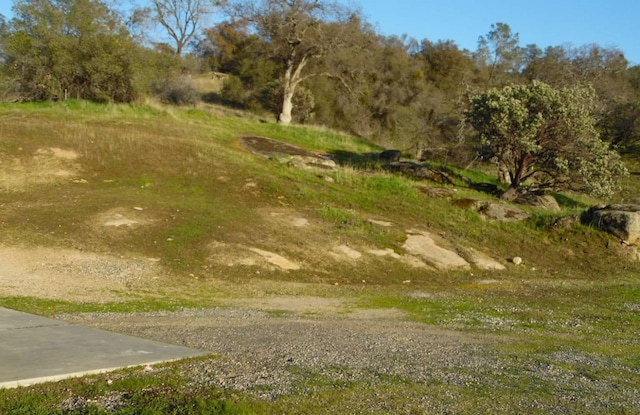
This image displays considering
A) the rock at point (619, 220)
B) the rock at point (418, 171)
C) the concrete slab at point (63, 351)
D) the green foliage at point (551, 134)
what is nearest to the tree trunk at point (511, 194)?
the green foliage at point (551, 134)

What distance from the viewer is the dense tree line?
35719 millimetres

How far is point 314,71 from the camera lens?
4819 cm

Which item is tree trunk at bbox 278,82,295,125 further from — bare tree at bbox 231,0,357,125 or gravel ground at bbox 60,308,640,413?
gravel ground at bbox 60,308,640,413

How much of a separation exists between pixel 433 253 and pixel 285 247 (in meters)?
4.68

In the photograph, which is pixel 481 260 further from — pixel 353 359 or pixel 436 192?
pixel 353 359

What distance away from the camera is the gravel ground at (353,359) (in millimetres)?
6395

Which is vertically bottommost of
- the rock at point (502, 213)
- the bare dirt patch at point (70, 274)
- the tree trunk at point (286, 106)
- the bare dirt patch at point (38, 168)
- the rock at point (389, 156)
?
the bare dirt patch at point (70, 274)

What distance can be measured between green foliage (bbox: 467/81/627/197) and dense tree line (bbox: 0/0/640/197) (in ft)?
1.85

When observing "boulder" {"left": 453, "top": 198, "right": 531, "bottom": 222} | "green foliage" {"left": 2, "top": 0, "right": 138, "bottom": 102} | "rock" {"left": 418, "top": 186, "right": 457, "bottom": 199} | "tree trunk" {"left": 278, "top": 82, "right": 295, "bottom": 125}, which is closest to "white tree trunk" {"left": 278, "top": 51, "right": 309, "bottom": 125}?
"tree trunk" {"left": 278, "top": 82, "right": 295, "bottom": 125}

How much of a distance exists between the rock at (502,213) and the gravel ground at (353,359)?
A: 14.0m

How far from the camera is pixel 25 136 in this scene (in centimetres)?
2584

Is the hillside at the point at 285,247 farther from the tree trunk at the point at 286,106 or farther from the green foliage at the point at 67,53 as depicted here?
the tree trunk at the point at 286,106

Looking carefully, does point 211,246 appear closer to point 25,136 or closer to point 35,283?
point 35,283

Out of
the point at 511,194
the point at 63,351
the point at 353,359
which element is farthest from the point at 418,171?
the point at 63,351
